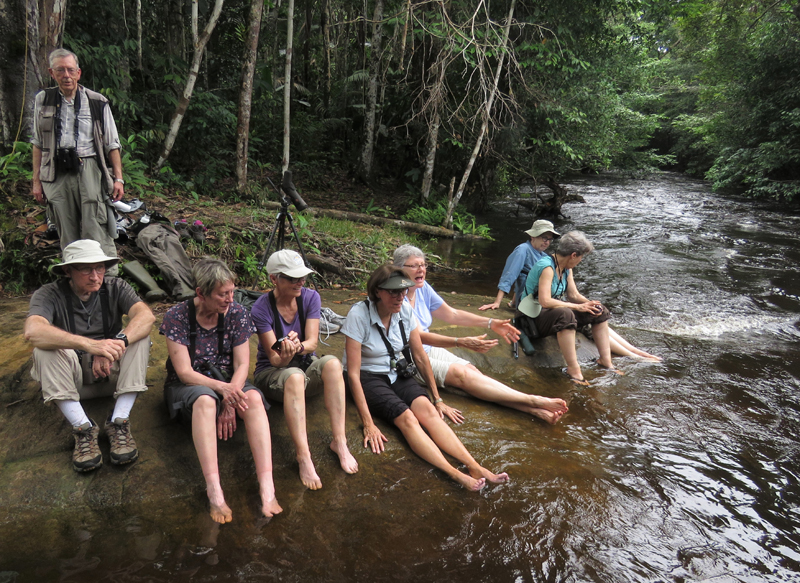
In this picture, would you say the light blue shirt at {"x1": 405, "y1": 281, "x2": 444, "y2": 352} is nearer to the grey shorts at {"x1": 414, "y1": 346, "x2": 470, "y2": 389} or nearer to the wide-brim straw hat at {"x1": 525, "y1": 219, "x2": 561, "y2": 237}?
the grey shorts at {"x1": 414, "y1": 346, "x2": 470, "y2": 389}

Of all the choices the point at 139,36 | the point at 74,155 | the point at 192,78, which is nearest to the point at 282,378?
the point at 74,155

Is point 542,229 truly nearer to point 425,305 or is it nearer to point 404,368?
point 425,305

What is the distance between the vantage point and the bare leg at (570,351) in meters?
5.38

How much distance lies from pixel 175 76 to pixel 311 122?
582cm

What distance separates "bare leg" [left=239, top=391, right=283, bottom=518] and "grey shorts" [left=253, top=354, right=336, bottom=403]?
279 millimetres

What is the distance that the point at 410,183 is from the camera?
15516 mm

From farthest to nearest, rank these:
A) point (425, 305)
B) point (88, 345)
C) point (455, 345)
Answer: point (425, 305) < point (455, 345) < point (88, 345)

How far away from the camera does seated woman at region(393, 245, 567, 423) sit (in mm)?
4297

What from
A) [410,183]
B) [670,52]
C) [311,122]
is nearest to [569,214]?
[410,183]

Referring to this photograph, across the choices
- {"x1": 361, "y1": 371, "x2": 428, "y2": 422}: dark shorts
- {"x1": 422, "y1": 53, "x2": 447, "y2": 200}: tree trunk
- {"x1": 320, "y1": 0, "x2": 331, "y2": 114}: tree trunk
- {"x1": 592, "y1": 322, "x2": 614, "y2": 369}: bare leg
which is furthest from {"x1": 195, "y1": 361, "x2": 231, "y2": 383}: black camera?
{"x1": 320, "y1": 0, "x2": 331, "y2": 114}: tree trunk

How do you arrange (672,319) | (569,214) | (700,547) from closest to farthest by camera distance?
(700,547)
(672,319)
(569,214)

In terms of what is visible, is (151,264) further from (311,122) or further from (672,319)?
(311,122)

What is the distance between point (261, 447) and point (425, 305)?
1993 mm

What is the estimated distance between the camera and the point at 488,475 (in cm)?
358
